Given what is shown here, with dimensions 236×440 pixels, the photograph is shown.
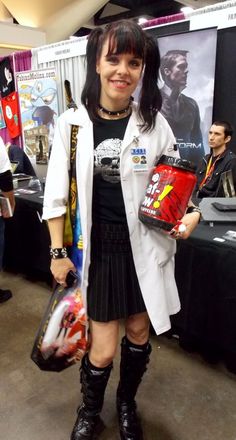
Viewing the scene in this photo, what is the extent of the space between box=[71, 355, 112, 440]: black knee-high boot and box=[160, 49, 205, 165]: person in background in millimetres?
2496

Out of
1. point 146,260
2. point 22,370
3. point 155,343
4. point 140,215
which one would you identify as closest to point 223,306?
point 155,343

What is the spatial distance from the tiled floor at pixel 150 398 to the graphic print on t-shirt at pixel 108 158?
0.96m

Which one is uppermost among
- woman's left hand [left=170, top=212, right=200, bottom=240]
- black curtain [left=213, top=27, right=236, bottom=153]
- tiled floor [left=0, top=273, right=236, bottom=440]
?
black curtain [left=213, top=27, right=236, bottom=153]

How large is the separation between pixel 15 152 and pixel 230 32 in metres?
2.20

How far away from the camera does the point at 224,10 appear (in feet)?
9.25

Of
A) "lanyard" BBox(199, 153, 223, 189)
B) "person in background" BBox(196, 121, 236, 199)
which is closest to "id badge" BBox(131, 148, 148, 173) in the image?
"person in background" BBox(196, 121, 236, 199)

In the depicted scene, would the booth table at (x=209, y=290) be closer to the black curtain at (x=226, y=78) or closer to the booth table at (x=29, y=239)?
the booth table at (x=29, y=239)

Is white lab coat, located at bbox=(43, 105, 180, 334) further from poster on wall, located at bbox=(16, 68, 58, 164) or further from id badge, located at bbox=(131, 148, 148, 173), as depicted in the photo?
poster on wall, located at bbox=(16, 68, 58, 164)

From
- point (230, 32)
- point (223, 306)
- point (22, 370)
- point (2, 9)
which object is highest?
point (2, 9)

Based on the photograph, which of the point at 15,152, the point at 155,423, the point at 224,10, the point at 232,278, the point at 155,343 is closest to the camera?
the point at 155,423

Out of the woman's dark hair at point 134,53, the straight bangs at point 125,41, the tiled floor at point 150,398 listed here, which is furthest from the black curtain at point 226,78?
the straight bangs at point 125,41

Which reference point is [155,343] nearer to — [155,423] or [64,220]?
[155,423]

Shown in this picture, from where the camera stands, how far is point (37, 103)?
4.41 meters

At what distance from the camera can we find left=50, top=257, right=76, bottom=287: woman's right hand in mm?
991
